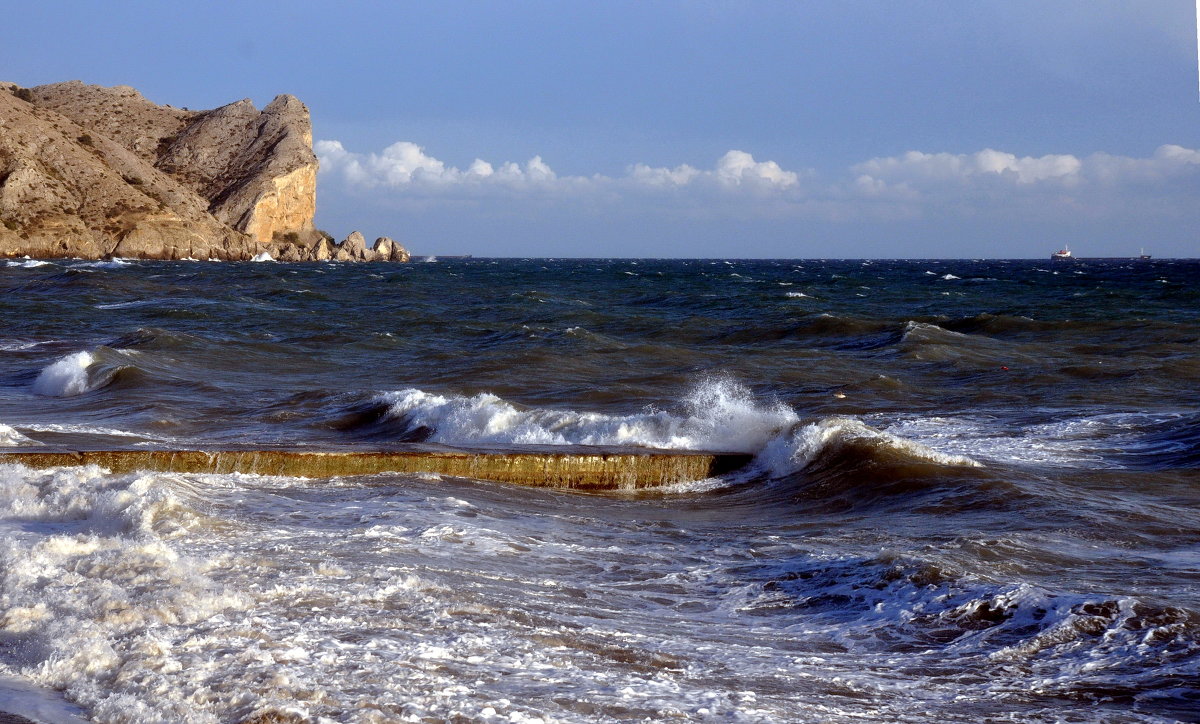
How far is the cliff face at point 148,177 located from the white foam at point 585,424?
220ft

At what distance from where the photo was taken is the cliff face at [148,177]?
240 feet

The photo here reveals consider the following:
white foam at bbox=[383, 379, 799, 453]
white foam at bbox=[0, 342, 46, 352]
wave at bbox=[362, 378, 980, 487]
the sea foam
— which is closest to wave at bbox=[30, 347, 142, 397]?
white foam at bbox=[0, 342, 46, 352]

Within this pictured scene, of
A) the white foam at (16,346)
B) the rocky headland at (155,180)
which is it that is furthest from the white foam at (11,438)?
the rocky headland at (155,180)

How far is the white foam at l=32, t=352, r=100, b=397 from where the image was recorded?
15609mm

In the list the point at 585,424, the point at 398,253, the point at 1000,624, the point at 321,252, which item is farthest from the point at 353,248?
the point at 1000,624

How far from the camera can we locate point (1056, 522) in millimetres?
8156

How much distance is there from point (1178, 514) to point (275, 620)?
7151mm

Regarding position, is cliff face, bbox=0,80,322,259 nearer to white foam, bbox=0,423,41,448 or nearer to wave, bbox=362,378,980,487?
wave, bbox=362,378,980,487

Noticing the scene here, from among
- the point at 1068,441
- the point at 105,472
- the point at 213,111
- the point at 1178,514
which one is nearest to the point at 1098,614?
the point at 1178,514

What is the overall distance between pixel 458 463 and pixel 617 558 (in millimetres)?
3279

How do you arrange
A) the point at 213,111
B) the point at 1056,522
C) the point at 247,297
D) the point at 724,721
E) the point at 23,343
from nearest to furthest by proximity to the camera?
the point at 724,721, the point at 1056,522, the point at 23,343, the point at 247,297, the point at 213,111

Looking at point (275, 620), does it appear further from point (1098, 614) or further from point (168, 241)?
point (168, 241)

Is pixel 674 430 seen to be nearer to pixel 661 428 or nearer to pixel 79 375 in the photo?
pixel 661 428

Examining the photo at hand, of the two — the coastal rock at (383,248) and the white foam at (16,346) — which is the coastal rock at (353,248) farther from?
the white foam at (16,346)
